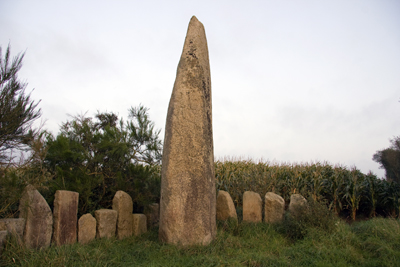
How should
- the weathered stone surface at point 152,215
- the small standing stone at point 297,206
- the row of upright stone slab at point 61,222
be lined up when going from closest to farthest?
the row of upright stone slab at point 61,222 → the small standing stone at point 297,206 → the weathered stone surface at point 152,215

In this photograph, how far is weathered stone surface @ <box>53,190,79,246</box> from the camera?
4781mm

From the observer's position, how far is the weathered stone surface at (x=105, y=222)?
5.39m

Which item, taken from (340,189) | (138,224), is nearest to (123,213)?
(138,224)

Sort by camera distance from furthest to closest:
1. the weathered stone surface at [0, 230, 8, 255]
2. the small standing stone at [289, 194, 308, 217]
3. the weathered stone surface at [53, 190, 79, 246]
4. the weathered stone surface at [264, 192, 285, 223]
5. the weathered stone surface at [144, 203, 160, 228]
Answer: the weathered stone surface at [264, 192, 285, 223] < the weathered stone surface at [144, 203, 160, 228] < the small standing stone at [289, 194, 308, 217] < the weathered stone surface at [53, 190, 79, 246] < the weathered stone surface at [0, 230, 8, 255]

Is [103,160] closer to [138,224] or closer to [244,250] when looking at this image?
[138,224]

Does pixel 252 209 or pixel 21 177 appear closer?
pixel 21 177

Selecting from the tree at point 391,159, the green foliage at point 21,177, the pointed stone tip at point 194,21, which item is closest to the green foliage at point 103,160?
the green foliage at point 21,177

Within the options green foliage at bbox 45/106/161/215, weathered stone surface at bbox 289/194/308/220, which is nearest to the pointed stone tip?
green foliage at bbox 45/106/161/215

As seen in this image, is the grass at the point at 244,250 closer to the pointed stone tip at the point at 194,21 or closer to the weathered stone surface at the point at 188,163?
the weathered stone surface at the point at 188,163

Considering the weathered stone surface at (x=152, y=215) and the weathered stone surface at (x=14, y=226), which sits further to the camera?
the weathered stone surface at (x=152, y=215)

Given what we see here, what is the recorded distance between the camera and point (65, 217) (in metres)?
4.90

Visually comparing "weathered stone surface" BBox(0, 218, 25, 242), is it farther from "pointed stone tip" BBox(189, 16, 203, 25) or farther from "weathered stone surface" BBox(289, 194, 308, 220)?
"weathered stone surface" BBox(289, 194, 308, 220)

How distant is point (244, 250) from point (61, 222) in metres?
3.20

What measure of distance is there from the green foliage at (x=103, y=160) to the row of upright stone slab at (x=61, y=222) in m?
0.37
